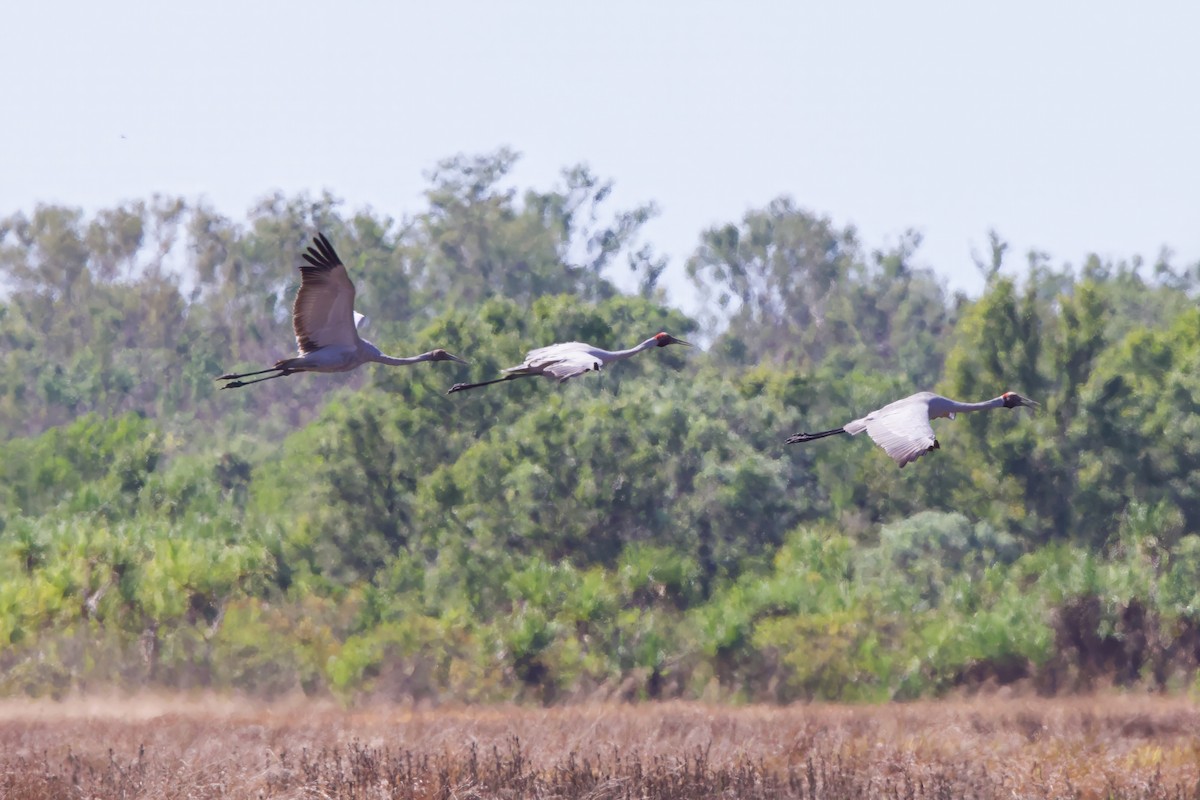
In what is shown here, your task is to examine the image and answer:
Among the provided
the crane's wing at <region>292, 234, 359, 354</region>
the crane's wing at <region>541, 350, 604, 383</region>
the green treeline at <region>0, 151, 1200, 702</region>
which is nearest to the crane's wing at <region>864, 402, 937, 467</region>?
the crane's wing at <region>541, 350, 604, 383</region>

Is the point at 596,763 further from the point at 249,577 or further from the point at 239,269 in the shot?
the point at 239,269

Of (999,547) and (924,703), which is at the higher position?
(999,547)

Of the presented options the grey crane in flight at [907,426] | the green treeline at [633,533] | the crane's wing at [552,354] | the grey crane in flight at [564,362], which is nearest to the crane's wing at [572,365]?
the grey crane in flight at [564,362]

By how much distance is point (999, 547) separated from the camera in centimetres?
4616

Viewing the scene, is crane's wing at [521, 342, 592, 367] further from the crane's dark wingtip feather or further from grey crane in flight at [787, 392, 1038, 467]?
grey crane in flight at [787, 392, 1038, 467]

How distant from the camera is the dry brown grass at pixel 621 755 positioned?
65.3ft

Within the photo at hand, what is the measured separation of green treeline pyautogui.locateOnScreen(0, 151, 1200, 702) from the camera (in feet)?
125

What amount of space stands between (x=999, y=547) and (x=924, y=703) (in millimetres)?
12631

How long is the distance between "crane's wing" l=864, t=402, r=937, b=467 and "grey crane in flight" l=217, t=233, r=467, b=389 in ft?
12.7

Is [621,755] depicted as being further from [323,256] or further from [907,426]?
[323,256]

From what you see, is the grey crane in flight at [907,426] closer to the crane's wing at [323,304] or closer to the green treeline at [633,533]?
the crane's wing at [323,304]

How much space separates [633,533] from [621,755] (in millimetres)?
23931

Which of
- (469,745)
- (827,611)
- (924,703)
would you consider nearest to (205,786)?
(469,745)

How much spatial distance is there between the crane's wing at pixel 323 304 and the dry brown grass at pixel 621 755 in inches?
170
